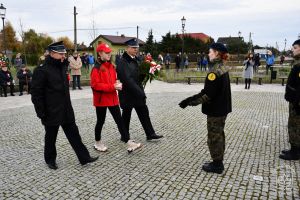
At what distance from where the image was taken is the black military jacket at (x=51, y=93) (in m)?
4.61

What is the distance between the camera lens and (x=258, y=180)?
444 cm

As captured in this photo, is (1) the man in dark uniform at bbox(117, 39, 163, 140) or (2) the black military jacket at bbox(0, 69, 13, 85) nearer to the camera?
(1) the man in dark uniform at bbox(117, 39, 163, 140)

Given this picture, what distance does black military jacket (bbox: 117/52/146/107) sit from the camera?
18.6 feet

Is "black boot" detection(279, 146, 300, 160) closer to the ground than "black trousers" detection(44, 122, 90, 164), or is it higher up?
closer to the ground

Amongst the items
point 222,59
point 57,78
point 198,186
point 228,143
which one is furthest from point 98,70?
Result: point 228,143

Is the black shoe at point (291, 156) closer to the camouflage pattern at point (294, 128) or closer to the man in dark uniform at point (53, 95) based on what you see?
the camouflage pattern at point (294, 128)

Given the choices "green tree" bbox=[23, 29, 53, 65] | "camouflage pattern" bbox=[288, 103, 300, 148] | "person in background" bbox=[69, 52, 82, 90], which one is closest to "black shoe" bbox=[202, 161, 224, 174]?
"camouflage pattern" bbox=[288, 103, 300, 148]

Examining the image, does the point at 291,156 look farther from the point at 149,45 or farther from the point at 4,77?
the point at 149,45

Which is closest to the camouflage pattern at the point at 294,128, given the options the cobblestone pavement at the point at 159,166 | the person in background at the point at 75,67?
the cobblestone pavement at the point at 159,166

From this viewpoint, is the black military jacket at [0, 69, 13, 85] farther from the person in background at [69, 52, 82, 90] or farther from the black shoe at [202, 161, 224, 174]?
the black shoe at [202, 161, 224, 174]

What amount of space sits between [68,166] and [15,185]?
913 millimetres

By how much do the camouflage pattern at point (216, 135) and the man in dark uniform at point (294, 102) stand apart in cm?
140

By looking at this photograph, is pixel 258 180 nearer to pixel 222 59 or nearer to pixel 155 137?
pixel 222 59

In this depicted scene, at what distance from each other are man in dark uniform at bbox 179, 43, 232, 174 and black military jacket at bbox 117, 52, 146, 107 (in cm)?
144
